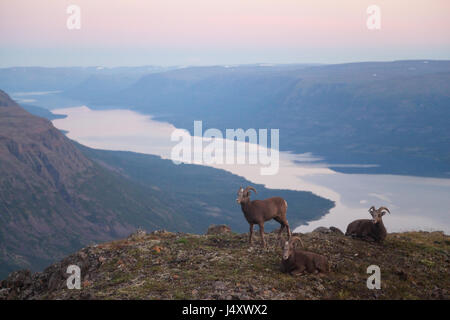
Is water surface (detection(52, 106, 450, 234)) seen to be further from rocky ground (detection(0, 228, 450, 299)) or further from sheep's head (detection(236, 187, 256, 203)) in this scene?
sheep's head (detection(236, 187, 256, 203))

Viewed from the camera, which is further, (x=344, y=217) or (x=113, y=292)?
(x=344, y=217)

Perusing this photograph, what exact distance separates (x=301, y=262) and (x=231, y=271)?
213 cm

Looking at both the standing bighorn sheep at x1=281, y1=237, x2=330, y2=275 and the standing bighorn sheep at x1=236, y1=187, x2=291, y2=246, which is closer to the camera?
the standing bighorn sheep at x1=281, y1=237, x2=330, y2=275

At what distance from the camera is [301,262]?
14531mm

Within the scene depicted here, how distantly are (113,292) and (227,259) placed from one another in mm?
4157

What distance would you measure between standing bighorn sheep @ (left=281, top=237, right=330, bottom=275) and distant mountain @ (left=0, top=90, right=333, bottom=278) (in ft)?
235

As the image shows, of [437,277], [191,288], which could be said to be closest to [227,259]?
[191,288]

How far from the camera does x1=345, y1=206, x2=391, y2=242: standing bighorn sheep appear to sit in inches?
702

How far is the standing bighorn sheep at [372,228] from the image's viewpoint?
A: 58.5 ft

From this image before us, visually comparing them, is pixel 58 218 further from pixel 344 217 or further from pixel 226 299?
pixel 226 299
